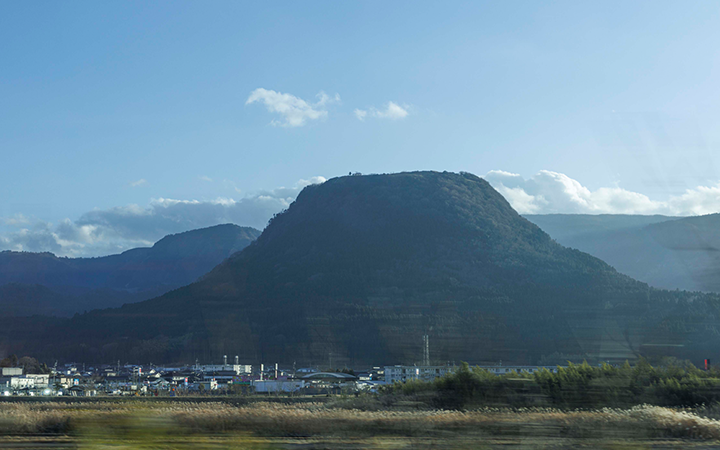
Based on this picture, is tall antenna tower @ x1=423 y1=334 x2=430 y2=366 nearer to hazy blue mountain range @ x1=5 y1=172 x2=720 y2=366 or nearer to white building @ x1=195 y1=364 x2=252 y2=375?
hazy blue mountain range @ x1=5 y1=172 x2=720 y2=366

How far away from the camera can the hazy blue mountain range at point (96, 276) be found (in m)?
102

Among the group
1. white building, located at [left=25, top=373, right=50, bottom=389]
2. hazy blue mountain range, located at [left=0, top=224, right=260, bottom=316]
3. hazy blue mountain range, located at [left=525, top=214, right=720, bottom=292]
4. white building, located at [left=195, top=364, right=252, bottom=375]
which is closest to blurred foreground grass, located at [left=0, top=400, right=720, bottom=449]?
white building, located at [left=25, top=373, right=50, bottom=389]

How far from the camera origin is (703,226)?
172 feet

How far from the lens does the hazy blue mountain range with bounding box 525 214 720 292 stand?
49.8 m

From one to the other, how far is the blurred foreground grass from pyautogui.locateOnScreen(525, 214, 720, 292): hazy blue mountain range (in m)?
39.2

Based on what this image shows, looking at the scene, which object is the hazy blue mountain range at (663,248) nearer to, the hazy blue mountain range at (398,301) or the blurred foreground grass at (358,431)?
the hazy blue mountain range at (398,301)

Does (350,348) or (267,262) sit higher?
(267,262)

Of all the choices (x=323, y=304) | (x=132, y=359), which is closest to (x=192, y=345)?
(x=132, y=359)

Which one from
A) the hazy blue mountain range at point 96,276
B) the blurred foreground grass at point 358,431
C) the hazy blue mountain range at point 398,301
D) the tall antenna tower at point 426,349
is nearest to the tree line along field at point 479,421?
the blurred foreground grass at point 358,431

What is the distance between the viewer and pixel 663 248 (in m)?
73.4

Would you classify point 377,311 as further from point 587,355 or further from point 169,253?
point 169,253

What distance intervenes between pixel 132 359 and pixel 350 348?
24.7m

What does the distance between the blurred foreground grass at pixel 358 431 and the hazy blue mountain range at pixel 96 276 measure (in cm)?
8330

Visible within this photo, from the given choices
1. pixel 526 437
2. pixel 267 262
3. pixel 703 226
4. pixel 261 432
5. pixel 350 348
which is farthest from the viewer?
pixel 267 262
